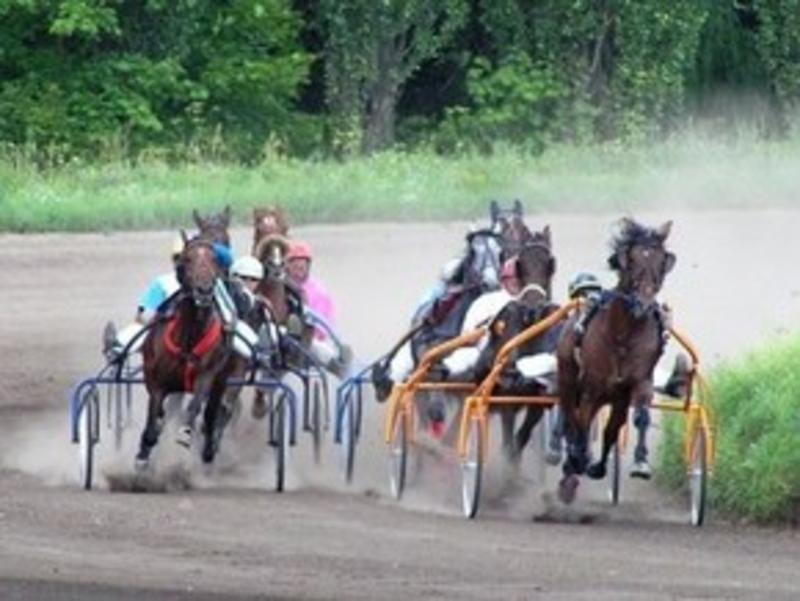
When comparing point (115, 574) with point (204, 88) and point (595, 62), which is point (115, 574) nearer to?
point (204, 88)

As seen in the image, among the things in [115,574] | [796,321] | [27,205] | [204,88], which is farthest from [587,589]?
[204,88]

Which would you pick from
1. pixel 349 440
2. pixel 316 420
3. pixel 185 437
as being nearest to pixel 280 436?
pixel 185 437

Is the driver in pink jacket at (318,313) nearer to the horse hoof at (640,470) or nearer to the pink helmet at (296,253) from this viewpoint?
the pink helmet at (296,253)

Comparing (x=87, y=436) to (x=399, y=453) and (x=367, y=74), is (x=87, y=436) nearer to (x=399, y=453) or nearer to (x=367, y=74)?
(x=399, y=453)

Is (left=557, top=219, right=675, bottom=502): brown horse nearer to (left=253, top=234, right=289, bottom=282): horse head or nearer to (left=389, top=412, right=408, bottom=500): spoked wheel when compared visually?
(left=389, top=412, right=408, bottom=500): spoked wheel

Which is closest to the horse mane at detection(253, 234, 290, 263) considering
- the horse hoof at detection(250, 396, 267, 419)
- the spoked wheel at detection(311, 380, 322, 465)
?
the spoked wheel at detection(311, 380, 322, 465)

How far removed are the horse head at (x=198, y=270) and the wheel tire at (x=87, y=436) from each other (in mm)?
1029

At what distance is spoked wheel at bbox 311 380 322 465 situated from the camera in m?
23.6

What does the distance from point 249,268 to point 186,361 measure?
2.06 metres

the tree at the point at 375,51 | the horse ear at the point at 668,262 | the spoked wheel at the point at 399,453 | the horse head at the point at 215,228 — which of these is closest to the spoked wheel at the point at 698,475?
the horse ear at the point at 668,262

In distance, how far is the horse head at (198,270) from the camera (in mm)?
21348

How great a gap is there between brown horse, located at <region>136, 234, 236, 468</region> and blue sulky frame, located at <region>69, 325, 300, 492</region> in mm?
149

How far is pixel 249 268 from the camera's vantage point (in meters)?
23.9

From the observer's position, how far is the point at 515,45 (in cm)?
5053
